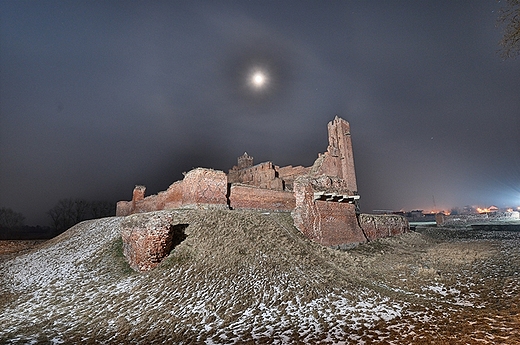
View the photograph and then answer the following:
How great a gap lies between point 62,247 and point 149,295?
1088 cm

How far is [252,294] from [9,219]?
6456 cm

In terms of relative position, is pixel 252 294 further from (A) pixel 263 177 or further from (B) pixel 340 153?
(B) pixel 340 153

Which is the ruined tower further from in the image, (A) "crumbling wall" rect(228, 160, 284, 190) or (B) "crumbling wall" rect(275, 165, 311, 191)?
(A) "crumbling wall" rect(228, 160, 284, 190)

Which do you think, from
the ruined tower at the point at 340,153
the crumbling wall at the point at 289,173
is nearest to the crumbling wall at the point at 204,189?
the crumbling wall at the point at 289,173

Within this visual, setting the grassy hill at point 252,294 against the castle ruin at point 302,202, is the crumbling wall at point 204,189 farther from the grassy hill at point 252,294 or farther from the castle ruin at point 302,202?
the grassy hill at point 252,294

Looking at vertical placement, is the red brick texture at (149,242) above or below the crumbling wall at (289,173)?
below

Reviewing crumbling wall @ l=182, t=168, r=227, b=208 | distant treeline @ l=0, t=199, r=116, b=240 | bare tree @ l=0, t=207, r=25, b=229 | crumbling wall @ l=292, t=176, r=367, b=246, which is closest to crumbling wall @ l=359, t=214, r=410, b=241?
crumbling wall @ l=292, t=176, r=367, b=246

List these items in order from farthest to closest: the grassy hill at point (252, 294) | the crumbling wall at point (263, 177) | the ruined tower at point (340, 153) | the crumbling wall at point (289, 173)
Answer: the ruined tower at point (340, 153), the crumbling wall at point (289, 173), the crumbling wall at point (263, 177), the grassy hill at point (252, 294)

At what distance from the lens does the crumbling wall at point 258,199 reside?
22089 millimetres

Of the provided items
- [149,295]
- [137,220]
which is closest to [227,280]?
[149,295]

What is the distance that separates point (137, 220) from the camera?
1102cm

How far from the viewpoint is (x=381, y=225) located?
2130 centimetres

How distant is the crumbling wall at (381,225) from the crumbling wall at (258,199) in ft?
29.0

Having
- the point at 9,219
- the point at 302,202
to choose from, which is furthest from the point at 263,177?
the point at 9,219
